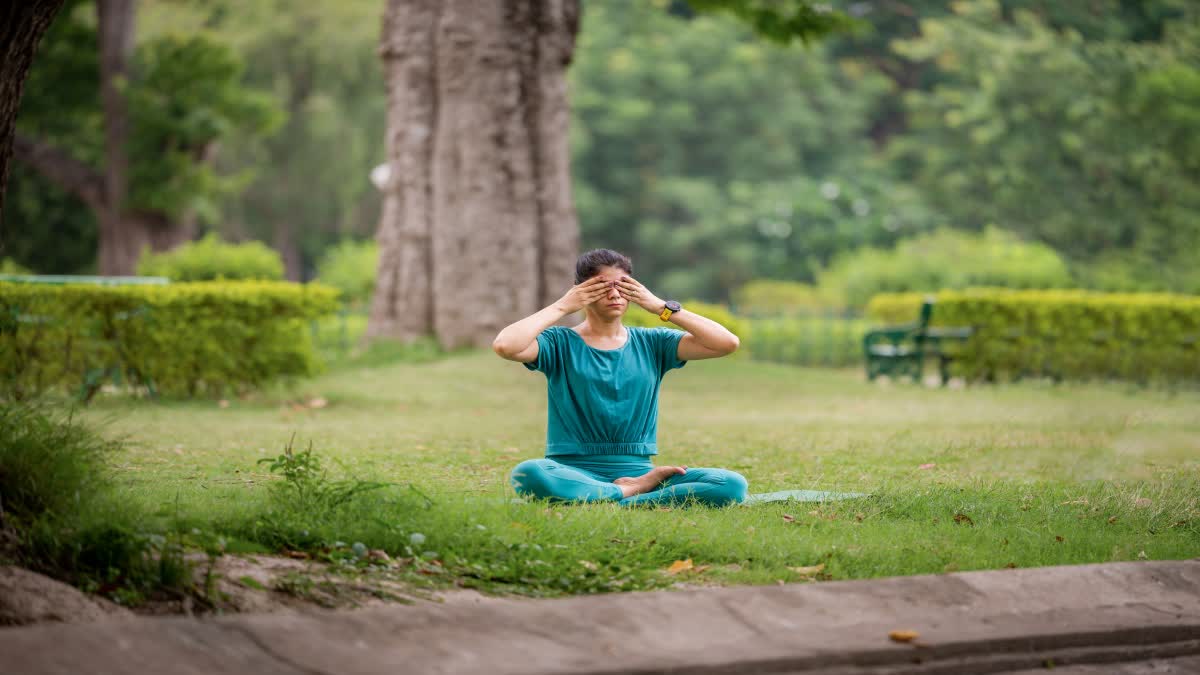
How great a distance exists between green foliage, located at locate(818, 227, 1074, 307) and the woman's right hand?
25167 mm

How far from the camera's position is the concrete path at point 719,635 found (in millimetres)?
4344

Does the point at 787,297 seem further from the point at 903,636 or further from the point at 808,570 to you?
the point at 903,636

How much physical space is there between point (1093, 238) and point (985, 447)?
1253 inches

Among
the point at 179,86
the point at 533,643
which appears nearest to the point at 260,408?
the point at 533,643

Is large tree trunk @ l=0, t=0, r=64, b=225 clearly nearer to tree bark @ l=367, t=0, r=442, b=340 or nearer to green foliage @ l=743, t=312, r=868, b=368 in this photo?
tree bark @ l=367, t=0, r=442, b=340

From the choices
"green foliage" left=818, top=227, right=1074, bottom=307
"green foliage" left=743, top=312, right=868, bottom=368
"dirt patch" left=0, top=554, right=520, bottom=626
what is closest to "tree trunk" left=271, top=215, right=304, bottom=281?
"green foliage" left=818, top=227, right=1074, bottom=307

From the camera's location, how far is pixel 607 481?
278 inches

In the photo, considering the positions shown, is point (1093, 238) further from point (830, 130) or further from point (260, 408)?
point (260, 408)

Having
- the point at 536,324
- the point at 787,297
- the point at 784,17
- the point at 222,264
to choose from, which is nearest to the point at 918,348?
the point at 784,17

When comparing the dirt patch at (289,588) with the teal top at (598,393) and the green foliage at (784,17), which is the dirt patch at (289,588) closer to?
the teal top at (598,393)

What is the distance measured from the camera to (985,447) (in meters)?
10.6

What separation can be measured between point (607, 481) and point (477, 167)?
13664mm

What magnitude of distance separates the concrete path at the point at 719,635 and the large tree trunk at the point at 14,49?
7.52ft

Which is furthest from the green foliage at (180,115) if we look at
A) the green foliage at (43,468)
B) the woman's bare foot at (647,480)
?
the green foliage at (43,468)
